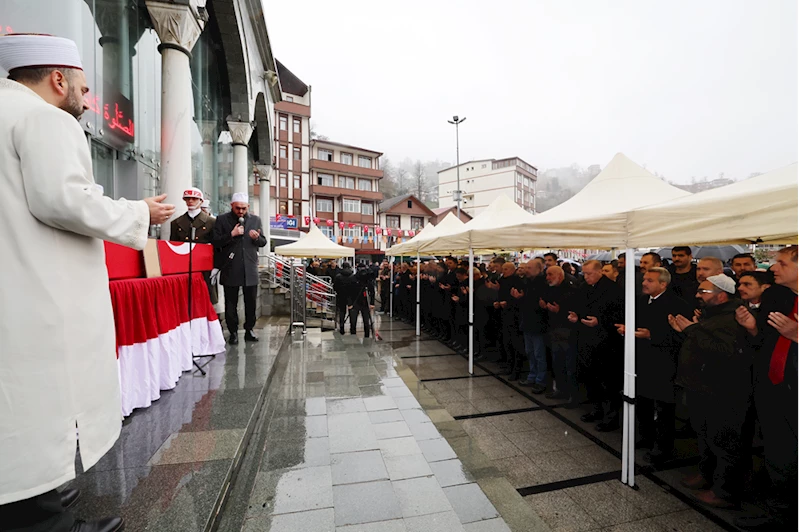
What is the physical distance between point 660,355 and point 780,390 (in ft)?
3.93

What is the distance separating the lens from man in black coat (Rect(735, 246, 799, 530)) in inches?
100.0

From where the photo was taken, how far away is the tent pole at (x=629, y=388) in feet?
11.3

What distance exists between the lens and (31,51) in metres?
1.71

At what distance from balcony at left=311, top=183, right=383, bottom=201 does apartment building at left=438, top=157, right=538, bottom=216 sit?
20.2m

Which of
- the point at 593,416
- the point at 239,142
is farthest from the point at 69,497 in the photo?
the point at 239,142

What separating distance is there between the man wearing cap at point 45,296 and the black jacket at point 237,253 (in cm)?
435

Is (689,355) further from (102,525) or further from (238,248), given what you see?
(238,248)

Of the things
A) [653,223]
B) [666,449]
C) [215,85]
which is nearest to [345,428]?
[666,449]

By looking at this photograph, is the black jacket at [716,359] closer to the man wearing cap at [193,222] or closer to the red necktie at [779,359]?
the red necktie at [779,359]

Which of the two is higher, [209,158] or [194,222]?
[209,158]

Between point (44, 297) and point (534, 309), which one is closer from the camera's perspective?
point (44, 297)

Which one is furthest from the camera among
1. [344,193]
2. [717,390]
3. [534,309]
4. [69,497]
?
[344,193]

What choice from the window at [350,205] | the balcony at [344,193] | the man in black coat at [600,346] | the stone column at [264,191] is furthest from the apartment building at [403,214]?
the man in black coat at [600,346]

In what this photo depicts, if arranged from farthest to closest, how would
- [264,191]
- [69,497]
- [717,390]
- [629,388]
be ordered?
[264,191]
[629,388]
[717,390]
[69,497]
